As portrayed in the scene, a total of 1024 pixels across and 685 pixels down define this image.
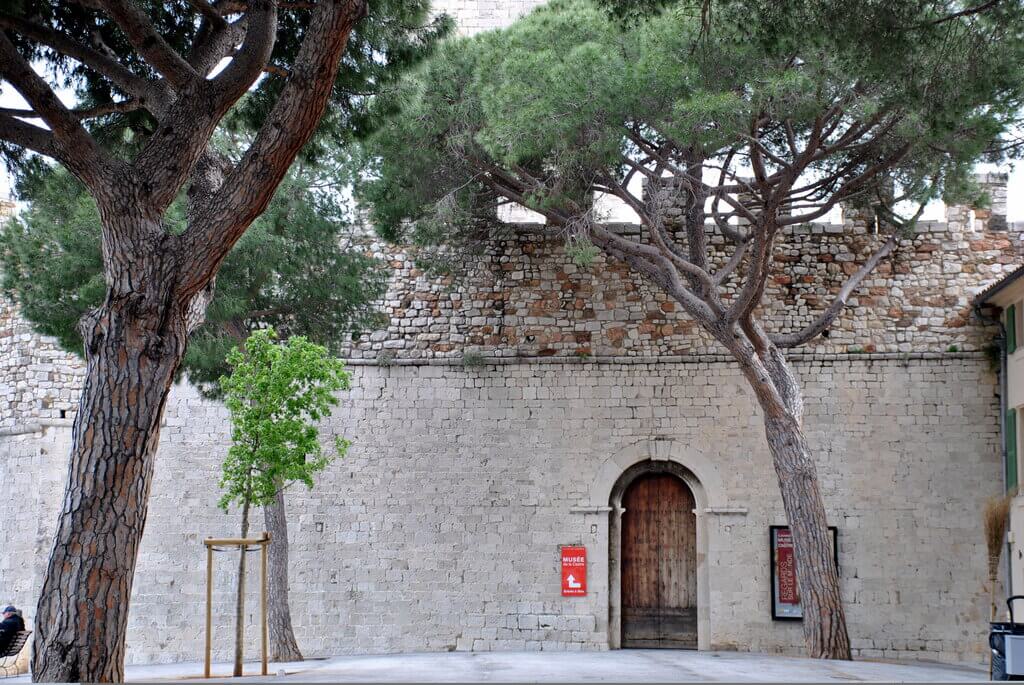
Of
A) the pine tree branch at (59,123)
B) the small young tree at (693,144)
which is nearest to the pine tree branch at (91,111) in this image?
the pine tree branch at (59,123)

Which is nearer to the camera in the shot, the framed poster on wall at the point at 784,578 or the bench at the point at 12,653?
the bench at the point at 12,653

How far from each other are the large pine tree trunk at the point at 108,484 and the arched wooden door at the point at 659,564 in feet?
27.3

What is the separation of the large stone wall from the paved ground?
0.83 meters

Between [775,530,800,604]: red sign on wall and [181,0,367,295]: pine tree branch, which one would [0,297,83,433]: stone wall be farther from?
[775,530,800,604]: red sign on wall

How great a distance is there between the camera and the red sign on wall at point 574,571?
1321cm

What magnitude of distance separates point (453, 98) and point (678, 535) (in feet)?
19.0

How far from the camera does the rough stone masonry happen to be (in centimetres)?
1311

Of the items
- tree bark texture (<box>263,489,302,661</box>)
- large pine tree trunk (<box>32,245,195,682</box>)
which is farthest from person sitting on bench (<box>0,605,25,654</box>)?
large pine tree trunk (<box>32,245,195,682</box>)

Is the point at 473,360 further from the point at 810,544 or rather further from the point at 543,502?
the point at 810,544

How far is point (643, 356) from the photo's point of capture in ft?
45.2

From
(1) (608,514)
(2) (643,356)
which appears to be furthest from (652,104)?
(1) (608,514)

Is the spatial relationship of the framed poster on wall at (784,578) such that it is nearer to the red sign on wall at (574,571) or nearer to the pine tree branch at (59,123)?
the red sign on wall at (574,571)

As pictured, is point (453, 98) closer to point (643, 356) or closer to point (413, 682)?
point (643, 356)

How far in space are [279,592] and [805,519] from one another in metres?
5.82
